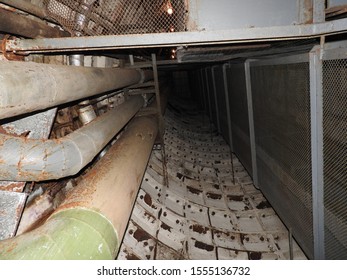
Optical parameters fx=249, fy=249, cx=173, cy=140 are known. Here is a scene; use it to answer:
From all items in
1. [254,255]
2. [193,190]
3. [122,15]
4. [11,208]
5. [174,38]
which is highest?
[122,15]

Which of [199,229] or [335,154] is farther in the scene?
[199,229]

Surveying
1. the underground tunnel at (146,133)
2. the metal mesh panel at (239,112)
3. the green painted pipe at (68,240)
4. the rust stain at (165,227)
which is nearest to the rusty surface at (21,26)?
the underground tunnel at (146,133)

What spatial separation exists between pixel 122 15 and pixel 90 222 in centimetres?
204

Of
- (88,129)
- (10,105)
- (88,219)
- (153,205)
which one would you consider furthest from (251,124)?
(10,105)

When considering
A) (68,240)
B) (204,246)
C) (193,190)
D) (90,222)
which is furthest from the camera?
(193,190)

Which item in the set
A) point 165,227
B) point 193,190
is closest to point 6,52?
point 165,227

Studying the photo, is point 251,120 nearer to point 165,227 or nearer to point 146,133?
point 146,133

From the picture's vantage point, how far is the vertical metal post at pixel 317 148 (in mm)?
1988

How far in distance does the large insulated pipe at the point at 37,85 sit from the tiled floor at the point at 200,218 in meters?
2.10

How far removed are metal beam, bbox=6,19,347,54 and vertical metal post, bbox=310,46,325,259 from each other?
245 mm

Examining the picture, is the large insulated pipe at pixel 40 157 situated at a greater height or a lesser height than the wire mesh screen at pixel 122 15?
lesser

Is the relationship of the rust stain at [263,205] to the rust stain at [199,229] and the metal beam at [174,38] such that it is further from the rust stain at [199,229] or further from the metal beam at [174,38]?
the metal beam at [174,38]

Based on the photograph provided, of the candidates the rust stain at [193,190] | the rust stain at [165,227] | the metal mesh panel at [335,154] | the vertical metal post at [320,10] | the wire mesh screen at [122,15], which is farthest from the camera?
the rust stain at [193,190]

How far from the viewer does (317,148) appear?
2.16m
